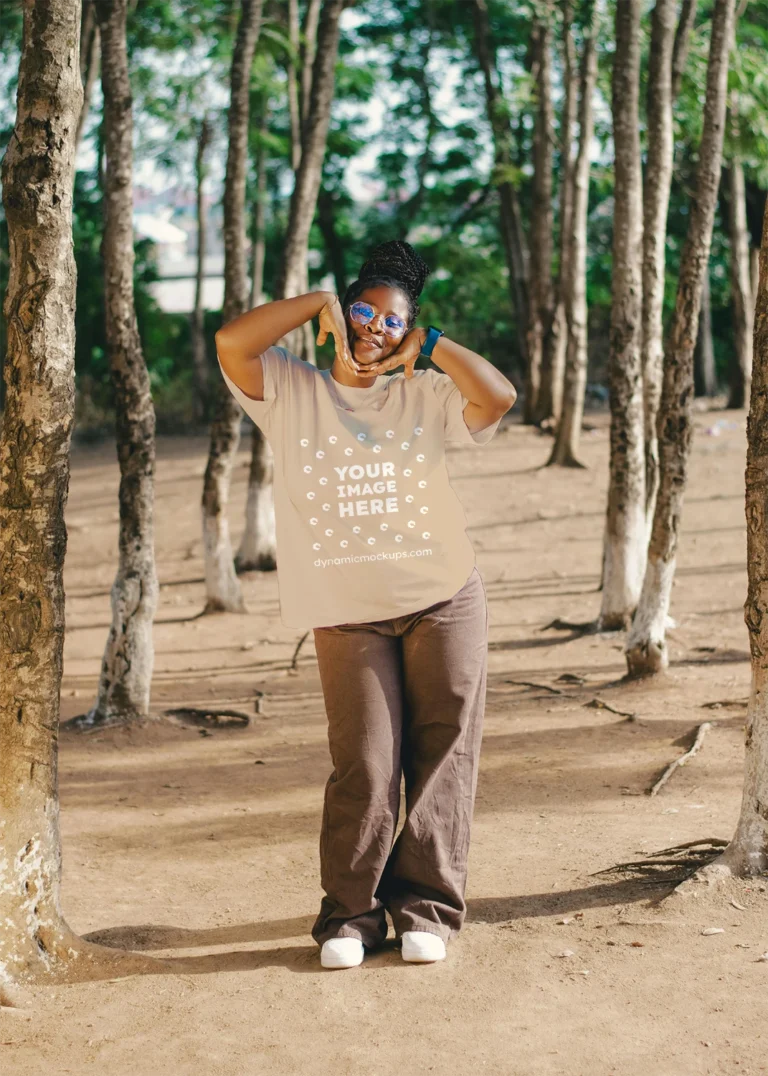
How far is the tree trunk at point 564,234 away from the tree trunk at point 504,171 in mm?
624

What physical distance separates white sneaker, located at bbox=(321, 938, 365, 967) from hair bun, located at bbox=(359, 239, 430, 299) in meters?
1.85

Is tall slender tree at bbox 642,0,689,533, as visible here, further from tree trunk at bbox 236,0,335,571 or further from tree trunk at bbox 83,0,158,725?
tree trunk at bbox 83,0,158,725

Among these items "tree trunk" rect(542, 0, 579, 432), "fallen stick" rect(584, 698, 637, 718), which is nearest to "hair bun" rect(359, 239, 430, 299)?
"fallen stick" rect(584, 698, 637, 718)

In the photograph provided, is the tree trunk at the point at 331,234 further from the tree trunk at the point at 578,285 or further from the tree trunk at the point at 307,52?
the tree trunk at the point at 578,285

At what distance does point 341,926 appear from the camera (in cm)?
360

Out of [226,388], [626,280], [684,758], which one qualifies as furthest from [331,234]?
[684,758]

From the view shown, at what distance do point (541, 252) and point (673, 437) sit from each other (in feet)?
33.2

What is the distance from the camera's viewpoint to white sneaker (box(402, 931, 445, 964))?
3.54m

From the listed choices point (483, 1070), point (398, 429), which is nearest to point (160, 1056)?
point (483, 1070)

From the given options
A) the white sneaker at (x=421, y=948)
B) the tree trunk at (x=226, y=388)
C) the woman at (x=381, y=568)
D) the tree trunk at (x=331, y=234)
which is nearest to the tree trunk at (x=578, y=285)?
the tree trunk at (x=226, y=388)

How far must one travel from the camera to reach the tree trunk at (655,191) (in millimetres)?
8516

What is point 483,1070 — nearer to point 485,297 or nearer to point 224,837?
point 224,837

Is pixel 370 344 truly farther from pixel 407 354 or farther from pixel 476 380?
pixel 476 380

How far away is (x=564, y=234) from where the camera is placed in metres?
14.9
